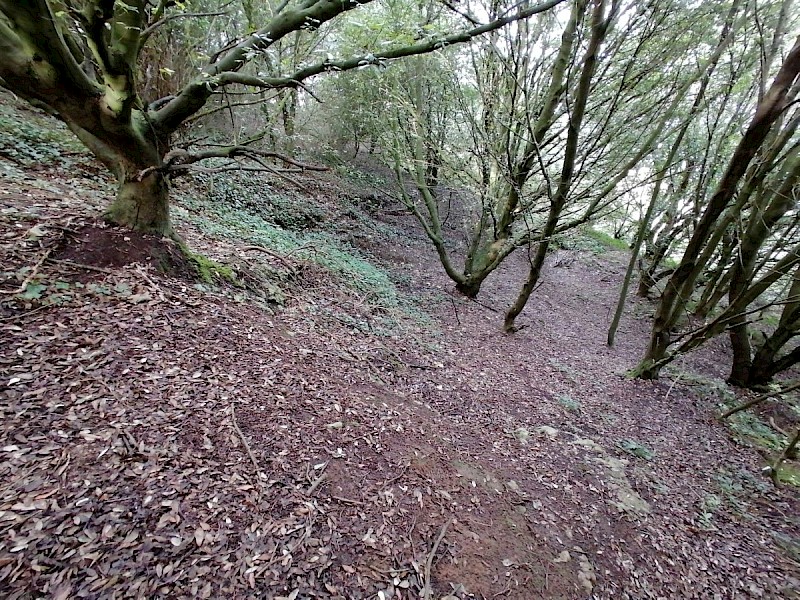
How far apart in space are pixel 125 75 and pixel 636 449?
254 inches

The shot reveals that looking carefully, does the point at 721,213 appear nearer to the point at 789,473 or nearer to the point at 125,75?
the point at 789,473

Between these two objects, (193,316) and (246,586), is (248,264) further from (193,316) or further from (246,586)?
(246,586)

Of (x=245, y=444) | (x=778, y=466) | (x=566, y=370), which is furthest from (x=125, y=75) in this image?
(x=778, y=466)

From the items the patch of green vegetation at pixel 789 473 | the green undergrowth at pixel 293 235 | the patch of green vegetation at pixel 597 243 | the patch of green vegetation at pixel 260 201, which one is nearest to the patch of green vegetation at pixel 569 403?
the patch of green vegetation at pixel 789 473

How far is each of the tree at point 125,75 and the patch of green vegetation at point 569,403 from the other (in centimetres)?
454

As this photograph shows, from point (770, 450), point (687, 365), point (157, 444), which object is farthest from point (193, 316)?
point (687, 365)

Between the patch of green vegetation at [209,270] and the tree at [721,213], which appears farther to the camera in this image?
the patch of green vegetation at [209,270]

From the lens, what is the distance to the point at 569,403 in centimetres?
526

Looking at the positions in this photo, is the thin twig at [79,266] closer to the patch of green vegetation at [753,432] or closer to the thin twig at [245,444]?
the thin twig at [245,444]

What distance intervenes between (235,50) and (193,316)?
255 cm

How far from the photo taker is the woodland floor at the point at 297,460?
1980 millimetres

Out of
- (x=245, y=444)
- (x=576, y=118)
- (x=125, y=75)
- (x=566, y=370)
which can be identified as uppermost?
(x=576, y=118)

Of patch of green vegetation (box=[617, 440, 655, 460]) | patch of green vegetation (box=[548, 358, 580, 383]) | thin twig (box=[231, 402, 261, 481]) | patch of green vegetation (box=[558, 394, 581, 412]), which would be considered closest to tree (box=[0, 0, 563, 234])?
thin twig (box=[231, 402, 261, 481])

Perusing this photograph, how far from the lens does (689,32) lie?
5953 mm
